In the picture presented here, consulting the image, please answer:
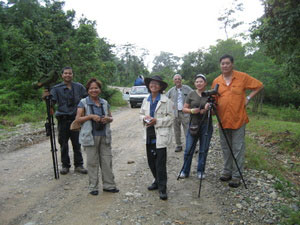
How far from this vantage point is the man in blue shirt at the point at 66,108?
4859mm

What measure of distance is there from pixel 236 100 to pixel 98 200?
2692 millimetres

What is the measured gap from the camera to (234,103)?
Answer: 407 cm

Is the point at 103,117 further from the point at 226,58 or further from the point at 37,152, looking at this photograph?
the point at 37,152

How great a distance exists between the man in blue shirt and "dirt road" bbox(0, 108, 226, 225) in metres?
0.29

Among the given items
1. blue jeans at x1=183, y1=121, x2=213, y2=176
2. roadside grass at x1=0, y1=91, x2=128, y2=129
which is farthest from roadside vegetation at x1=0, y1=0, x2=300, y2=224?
blue jeans at x1=183, y1=121, x2=213, y2=176

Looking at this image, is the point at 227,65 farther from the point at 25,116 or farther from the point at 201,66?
the point at 201,66

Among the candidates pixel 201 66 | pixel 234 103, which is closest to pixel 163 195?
pixel 234 103

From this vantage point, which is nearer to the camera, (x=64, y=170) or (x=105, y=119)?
(x=105, y=119)

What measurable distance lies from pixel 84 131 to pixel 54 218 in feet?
4.28

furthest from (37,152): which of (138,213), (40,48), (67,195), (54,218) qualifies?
(40,48)

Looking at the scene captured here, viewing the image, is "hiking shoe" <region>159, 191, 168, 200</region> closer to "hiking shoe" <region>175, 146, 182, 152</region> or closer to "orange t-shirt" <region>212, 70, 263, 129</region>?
"orange t-shirt" <region>212, 70, 263, 129</region>

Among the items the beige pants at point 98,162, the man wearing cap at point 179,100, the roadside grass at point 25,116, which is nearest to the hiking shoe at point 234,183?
the beige pants at point 98,162

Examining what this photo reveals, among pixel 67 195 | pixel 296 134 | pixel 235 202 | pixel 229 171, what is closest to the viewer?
pixel 235 202

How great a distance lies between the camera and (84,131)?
155 inches
